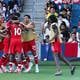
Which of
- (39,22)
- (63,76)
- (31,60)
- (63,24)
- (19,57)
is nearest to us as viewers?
(63,76)

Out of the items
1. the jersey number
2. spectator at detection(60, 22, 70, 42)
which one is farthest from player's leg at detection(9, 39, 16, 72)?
spectator at detection(60, 22, 70, 42)

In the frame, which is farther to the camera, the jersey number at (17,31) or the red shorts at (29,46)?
the red shorts at (29,46)

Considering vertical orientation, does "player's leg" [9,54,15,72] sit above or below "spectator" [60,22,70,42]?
below

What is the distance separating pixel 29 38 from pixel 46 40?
180 inches

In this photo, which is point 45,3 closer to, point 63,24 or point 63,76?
point 63,24

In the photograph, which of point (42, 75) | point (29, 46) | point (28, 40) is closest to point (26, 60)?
point (29, 46)

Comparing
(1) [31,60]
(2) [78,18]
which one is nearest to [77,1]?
(2) [78,18]

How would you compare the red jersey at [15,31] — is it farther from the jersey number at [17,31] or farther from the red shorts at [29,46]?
the red shorts at [29,46]

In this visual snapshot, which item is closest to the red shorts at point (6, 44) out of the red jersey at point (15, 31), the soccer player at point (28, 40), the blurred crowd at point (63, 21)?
the red jersey at point (15, 31)

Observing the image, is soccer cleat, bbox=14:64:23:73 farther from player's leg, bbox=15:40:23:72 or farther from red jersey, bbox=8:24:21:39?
red jersey, bbox=8:24:21:39

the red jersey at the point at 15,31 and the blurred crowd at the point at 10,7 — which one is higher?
the blurred crowd at the point at 10,7

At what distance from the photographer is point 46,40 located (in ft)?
71.6

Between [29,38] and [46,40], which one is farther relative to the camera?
[46,40]

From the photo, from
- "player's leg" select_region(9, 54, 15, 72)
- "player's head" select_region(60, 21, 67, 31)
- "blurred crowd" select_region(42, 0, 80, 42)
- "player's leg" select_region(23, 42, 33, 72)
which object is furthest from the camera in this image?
"player's head" select_region(60, 21, 67, 31)
